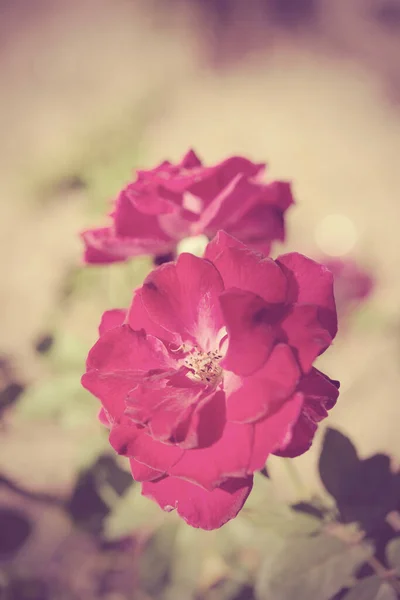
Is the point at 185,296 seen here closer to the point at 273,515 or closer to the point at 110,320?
the point at 110,320

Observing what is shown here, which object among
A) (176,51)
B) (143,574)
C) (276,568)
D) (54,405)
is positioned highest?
(176,51)

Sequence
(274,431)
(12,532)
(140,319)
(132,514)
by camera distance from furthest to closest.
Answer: (12,532) → (132,514) → (140,319) → (274,431)

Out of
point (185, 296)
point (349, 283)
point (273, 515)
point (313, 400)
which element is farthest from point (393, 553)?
point (349, 283)

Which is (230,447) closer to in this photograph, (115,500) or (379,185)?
(115,500)

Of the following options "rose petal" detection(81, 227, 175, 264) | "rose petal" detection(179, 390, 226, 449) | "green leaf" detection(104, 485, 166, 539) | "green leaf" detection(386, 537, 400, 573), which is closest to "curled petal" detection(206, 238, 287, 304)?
"rose petal" detection(179, 390, 226, 449)

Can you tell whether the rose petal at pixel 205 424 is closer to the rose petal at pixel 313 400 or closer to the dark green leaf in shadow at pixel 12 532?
the rose petal at pixel 313 400

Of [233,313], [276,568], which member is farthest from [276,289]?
[276,568]
